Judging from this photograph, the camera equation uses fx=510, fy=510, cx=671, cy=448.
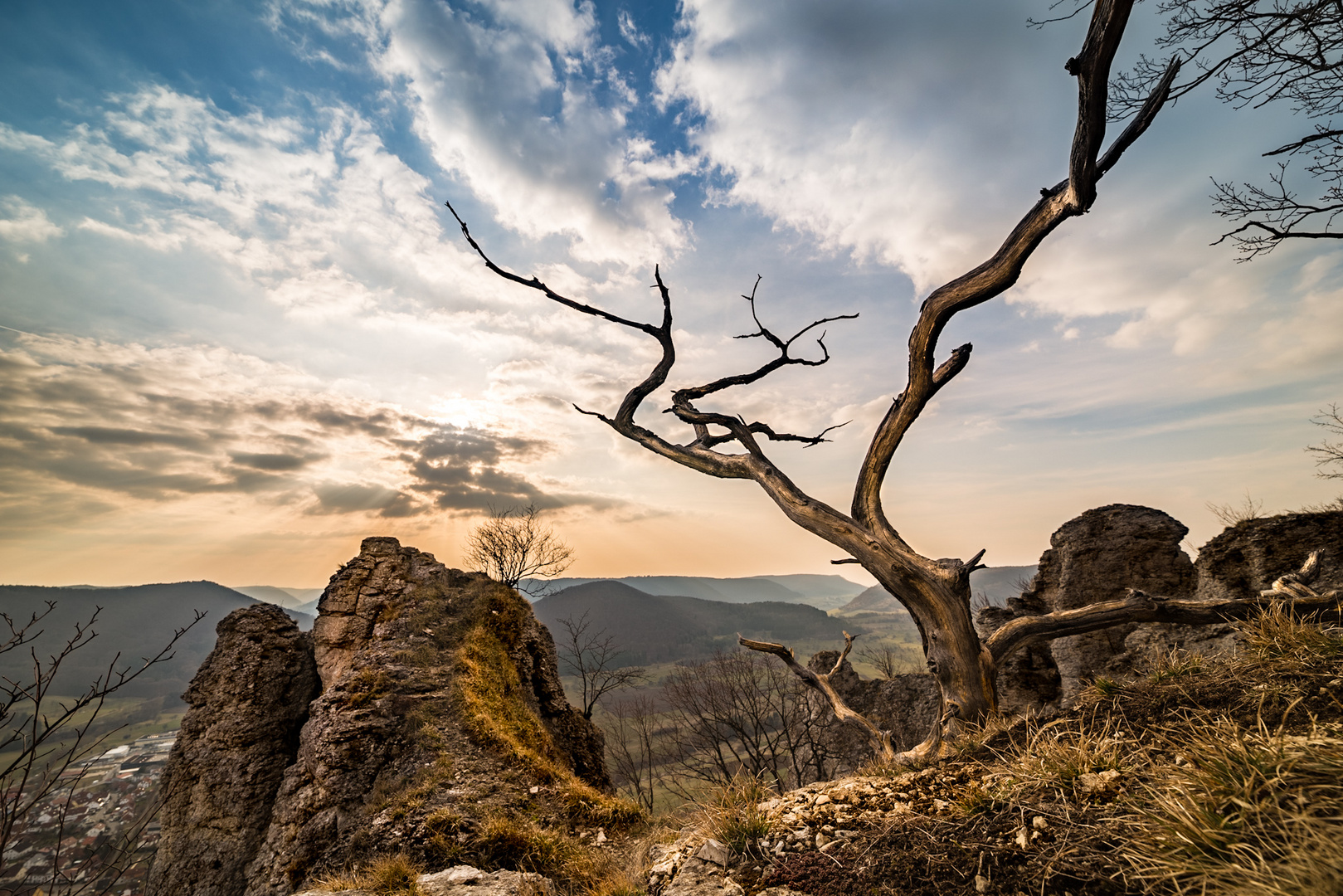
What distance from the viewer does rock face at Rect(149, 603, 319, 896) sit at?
7.47 m

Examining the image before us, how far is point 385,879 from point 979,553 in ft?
21.0

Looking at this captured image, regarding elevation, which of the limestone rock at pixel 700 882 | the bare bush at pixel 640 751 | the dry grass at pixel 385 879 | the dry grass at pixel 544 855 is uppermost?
the limestone rock at pixel 700 882

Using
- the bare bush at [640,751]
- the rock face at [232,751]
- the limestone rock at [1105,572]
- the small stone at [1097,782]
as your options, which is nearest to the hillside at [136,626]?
the bare bush at [640,751]

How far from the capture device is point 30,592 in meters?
110

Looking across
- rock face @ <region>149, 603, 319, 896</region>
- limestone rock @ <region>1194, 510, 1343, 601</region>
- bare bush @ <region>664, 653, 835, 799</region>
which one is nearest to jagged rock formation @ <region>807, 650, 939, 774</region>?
bare bush @ <region>664, 653, 835, 799</region>

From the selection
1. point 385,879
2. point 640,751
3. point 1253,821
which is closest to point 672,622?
point 640,751

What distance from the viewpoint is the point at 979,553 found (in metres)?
5.07

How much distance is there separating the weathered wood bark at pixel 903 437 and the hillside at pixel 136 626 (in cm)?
12440

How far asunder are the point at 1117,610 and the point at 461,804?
7.48 m

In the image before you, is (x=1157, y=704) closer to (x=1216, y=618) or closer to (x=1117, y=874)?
(x=1117, y=874)

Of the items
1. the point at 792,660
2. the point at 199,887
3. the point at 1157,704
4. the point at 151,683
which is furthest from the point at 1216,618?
the point at 151,683

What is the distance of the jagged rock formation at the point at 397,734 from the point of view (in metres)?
6.20

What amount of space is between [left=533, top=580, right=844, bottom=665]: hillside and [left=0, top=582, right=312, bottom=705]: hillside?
7693 cm

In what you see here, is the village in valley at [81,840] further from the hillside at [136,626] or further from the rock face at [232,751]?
the hillside at [136,626]
